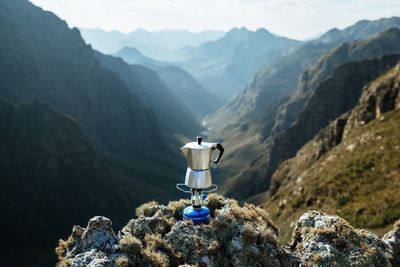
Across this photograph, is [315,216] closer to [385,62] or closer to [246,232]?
[246,232]

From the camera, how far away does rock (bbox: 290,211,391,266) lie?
1147 centimetres

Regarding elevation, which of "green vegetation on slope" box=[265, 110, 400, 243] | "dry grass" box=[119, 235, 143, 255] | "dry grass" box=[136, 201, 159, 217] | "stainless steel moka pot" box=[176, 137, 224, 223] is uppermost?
"green vegetation on slope" box=[265, 110, 400, 243]

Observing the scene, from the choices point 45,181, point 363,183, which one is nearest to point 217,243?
point 363,183

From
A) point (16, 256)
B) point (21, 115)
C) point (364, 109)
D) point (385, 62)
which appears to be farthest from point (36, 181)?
point (385, 62)

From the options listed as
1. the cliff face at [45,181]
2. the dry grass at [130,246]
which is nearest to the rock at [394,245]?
the dry grass at [130,246]

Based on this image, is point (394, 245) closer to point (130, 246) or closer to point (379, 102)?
point (130, 246)

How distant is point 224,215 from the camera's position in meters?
11.9

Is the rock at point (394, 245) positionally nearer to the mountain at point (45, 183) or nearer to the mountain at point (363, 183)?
the mountain at point (363, 183)

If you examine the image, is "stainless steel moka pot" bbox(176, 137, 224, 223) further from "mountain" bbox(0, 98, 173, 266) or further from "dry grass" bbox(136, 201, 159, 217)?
"mountain" bbox(0, 98, 173, 266)

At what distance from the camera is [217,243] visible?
11.0 metres

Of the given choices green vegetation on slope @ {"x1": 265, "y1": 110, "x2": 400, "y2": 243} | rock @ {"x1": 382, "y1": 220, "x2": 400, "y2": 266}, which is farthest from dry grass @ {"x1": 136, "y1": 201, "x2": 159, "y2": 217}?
green vegetation on slope @ {"x1": 265, "y1": 110, "x2": 400, "y2": 243}

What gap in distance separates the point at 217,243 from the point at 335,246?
11.6 ft

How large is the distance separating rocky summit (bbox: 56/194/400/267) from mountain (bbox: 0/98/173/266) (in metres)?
129

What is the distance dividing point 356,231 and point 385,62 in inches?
7773
